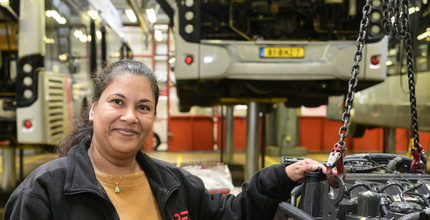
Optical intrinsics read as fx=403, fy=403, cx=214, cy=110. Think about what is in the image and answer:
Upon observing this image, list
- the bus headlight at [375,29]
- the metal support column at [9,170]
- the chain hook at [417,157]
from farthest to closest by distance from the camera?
the metal support column at [9,170] → the bus headlight at [375,29] → the chain hook at [417,157]

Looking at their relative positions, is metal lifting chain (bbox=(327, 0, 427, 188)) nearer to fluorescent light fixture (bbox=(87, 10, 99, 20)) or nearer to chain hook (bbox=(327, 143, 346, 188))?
chain hook (bbox=(327, 143, 346, 188))

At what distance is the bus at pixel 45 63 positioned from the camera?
161 inches

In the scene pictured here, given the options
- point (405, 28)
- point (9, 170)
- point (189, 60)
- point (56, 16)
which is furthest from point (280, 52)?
point (9, 170)

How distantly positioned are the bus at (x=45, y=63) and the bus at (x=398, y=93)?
357 centimetres

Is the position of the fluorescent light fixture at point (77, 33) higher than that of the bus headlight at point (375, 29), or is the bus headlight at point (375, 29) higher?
the fluorescent light fixture at point (77, 33)

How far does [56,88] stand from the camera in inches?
179

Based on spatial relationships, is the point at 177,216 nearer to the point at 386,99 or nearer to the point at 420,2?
the point at 420,2

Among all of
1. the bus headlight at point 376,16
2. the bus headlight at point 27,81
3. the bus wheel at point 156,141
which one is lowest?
the bus wheel at point 156,141

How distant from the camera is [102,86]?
1.77m

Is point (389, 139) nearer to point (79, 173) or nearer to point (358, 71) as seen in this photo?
point (358, 71)

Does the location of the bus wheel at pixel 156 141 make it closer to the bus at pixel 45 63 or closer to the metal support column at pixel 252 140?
the bus at pixel 45 63

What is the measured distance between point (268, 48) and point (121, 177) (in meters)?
2.66

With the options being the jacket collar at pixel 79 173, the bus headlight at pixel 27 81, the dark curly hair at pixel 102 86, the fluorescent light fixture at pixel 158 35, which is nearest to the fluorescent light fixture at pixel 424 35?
the dark curly hair at pixel 102 86

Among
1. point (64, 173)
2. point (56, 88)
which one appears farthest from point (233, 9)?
point (64, 173)
